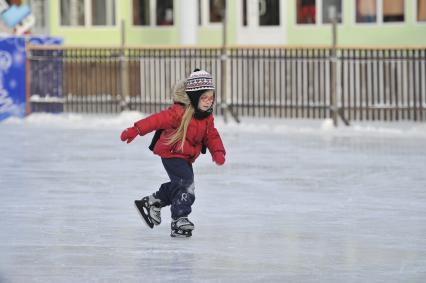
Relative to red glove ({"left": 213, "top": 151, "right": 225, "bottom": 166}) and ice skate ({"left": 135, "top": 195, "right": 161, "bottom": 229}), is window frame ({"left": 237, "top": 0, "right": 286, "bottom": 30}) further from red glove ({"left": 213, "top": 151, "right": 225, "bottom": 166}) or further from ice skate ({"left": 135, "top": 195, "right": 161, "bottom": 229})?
red glove ({"left": 213, "top": 151, "right": 225, "bottom": 166})

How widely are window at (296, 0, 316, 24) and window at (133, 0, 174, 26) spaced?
4.20m

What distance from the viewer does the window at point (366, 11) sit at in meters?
34.5

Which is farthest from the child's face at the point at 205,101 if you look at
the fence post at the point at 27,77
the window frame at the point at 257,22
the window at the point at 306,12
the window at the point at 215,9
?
the window at the point at 215,9

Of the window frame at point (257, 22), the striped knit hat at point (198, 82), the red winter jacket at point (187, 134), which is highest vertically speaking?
the window frame at point (257, 22)

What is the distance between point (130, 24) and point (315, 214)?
89.3 feet

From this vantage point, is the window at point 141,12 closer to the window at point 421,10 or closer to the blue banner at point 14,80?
the window at point 421,10

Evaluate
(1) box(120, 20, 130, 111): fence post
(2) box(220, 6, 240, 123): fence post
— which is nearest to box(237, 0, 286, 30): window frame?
(1) box(120, 20, 130, 111): fence post

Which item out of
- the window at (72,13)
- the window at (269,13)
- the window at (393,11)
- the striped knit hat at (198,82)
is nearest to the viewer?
the striped knit hat at (198,82)

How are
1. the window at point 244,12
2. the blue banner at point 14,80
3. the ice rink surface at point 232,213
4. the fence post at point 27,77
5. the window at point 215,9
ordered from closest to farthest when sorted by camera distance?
1. the ice rink surface at point 232,213
2. the blue banner at point 14,80
3. the fence post at point 27,77
4. the window at point 244,12
5. the window at point 215,9

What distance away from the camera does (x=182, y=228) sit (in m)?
10.6

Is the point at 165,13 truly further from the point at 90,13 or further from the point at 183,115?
the point at 183,115

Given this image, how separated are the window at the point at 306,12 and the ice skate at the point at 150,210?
24723 mm

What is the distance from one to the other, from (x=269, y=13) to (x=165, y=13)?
3.47 m

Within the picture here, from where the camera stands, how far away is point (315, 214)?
12.2 metres
